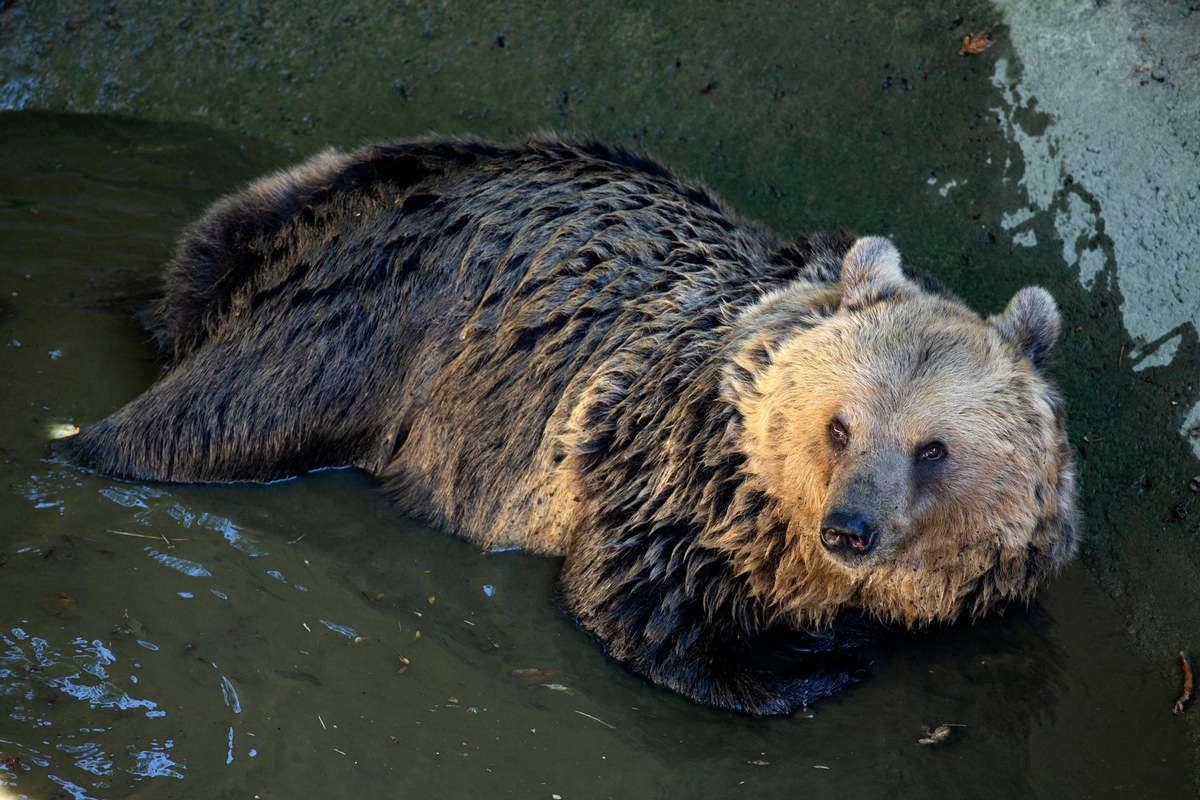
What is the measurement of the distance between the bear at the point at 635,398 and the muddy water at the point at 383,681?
193mm

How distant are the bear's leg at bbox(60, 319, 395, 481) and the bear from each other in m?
0.01

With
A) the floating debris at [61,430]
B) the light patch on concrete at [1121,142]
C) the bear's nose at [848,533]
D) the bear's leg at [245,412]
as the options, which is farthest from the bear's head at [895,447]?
the floating debris at [61,430]

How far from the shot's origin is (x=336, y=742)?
13.6 ft

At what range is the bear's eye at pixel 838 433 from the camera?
Answer: 13.6 feet

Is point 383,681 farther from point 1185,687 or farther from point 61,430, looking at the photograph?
point 1185,687

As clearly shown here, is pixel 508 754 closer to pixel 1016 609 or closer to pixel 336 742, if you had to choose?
pixel 336 742

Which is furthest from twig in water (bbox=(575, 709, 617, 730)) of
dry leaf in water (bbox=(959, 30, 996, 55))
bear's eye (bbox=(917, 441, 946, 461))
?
dry leaf in water (bbox=(959, 30, 996, 55))

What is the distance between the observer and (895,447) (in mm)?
4055

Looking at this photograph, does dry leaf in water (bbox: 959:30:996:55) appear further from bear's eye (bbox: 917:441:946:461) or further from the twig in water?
the twig in water

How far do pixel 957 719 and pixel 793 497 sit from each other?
4.03 feet

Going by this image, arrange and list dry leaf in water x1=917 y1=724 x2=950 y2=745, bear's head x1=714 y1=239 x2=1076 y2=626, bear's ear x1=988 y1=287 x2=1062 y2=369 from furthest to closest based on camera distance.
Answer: dry leaf in water x1=917 y1=724 x2=950 y2=745, bear's ear x1=988 y1=287 x2=1062 y2=369, bear's head x1=714 y1=239 x2=1076 y2=626

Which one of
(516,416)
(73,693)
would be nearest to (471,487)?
(516,416)

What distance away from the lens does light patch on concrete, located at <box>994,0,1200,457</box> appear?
5469mm

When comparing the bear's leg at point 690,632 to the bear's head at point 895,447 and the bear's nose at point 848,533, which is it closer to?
the bear's head at point 895,447
